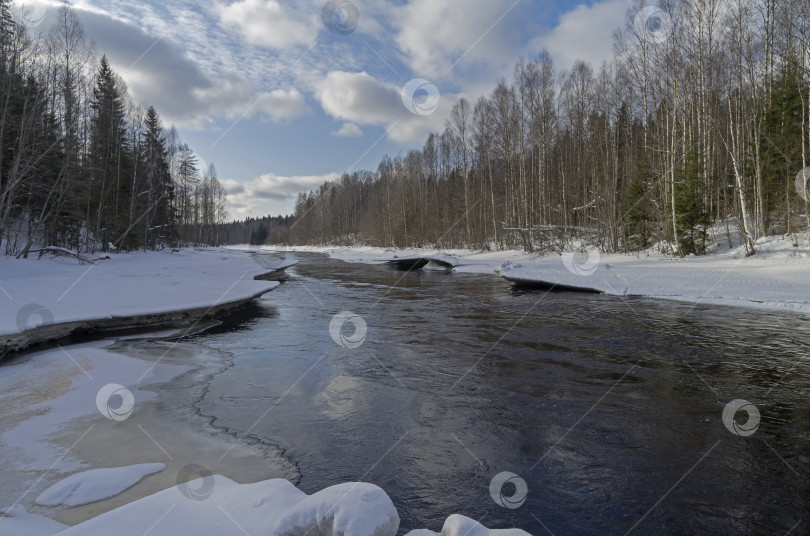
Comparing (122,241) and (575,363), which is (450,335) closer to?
(575,363)

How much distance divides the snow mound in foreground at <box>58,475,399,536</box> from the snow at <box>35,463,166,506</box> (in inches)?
34.9

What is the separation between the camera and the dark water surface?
3.90 meters

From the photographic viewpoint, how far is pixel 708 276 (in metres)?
17.2

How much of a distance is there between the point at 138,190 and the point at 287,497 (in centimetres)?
4969

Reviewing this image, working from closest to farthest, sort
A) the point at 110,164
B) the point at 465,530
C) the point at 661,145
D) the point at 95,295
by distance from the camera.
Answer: the point at 465,530 → the point at 95,295 → the point at 661,145 → the point at 110,164

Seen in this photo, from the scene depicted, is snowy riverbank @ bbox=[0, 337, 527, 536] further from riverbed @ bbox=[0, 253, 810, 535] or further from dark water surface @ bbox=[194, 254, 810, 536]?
dark water surface @ bbox=[194, 254, 810, 536]

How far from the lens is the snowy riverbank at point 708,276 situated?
47.6 ft

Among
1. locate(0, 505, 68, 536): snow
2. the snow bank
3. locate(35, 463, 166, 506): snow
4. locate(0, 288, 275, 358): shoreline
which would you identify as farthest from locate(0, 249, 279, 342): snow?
the snow bank

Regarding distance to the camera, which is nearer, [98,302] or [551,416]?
[551,416]

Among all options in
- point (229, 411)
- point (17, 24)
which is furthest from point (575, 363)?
point (17, 24)

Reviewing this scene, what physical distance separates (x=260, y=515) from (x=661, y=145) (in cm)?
2986

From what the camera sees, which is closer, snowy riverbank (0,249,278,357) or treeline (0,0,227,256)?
snowy riverbank (0,249,278,357)

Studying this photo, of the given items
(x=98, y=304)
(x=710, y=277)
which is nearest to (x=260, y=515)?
(x=98, y=304)

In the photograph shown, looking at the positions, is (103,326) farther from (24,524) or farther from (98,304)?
(24,524)
